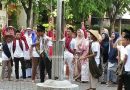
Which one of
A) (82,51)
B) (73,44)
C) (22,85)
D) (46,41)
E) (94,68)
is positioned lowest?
(22,85)

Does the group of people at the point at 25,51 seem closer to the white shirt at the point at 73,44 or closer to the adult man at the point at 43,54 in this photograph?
the adult man at the point at 43,54

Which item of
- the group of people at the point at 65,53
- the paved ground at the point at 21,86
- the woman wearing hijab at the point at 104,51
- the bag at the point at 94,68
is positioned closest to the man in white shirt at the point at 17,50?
the group of people at the point at 65,53

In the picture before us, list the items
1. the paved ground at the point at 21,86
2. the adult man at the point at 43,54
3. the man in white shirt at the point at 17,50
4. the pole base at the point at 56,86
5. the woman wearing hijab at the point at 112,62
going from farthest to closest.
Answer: the man in white shirt at the point at 17,50 < the woman wearing hijab at the point at 112,62 < the adult man at the point at 43,54 < the paved ground at the point at 21,86 < the pole base at the point at 56,86

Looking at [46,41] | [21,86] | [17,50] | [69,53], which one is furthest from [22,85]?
[69,53]

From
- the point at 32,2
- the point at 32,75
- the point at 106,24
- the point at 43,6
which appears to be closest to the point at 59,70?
the point at 32,75

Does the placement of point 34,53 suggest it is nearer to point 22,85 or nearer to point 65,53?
point 65,53

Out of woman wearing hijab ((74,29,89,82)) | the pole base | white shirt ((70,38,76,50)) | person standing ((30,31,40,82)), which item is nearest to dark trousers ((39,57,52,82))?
person standing ((30,31,40,82))

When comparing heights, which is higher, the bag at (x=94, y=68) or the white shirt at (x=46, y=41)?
the white shirt at (x=46, y=41)

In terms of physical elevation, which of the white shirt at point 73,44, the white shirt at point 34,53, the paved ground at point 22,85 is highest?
the white shirt at point 73,44

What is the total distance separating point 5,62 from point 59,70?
18.9 ft

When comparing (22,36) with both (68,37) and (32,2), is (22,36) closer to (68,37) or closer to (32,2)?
(68,37)

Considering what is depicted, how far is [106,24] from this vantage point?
54438 mm

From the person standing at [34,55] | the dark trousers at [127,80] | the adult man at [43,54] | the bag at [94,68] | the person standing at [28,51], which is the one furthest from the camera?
the person standing at [28,51]

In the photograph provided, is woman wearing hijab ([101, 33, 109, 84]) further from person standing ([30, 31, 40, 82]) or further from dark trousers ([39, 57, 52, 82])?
person standing ([30, 31, 40, 82])
